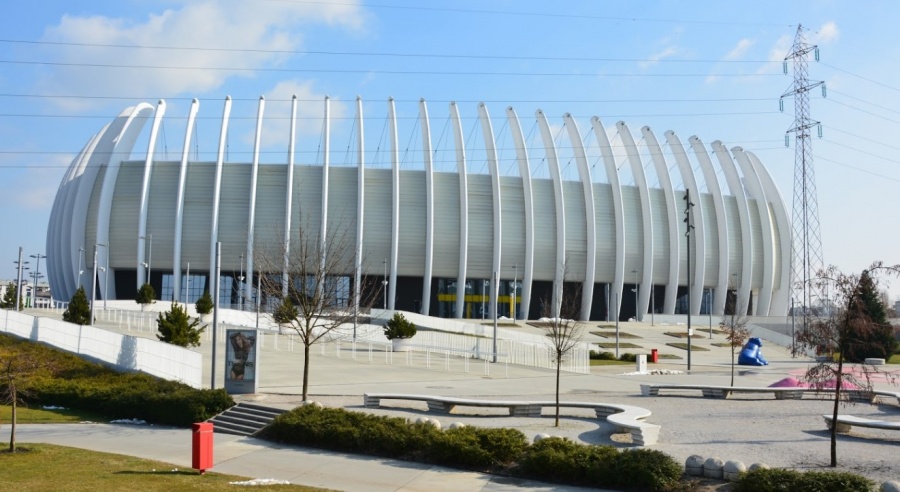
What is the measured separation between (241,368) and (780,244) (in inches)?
2928

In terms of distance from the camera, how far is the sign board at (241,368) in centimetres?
2273

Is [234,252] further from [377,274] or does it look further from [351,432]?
[351,432]

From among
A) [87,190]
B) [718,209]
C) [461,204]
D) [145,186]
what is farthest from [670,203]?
[87,190]

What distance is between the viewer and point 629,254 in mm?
79375

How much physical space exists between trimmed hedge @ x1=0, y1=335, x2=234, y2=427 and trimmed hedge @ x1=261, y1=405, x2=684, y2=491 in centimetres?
264

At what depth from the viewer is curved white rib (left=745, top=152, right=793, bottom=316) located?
8431cm

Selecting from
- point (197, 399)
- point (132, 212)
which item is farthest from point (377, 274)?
point (197, 399)

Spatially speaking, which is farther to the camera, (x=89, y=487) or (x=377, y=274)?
(x=377, y=274)

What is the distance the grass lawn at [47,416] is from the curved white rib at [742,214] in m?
69.8

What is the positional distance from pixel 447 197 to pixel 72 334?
48.8 m

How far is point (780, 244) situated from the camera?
85.1m

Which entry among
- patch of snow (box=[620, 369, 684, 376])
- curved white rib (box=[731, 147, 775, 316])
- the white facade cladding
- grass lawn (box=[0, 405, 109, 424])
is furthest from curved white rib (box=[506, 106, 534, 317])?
grass lawn (box=[0, 405, 109, 424])

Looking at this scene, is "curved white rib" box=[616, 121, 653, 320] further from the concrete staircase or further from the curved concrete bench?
the concrete staircase

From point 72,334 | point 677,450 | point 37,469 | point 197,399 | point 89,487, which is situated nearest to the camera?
point 89,487
